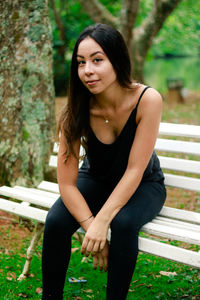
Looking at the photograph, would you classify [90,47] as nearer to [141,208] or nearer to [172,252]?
[141,208]

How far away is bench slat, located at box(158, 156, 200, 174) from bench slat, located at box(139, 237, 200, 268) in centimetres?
88

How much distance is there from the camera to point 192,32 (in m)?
22.4

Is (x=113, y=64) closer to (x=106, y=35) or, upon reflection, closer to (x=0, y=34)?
(x=106, y=35)

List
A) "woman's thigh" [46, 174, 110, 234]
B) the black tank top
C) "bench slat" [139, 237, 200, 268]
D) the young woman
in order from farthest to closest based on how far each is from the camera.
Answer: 1. the black tank top
2. "woman's thigh" [46, 174, 110, 234]
3. the young woman
4. "bench slat" [139, 237, 200, 268]

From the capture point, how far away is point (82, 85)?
274 centimetres

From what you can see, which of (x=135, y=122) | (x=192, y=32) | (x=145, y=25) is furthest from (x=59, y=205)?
(x=192, y=32)

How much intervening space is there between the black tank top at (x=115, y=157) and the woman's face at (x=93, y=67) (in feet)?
0.87

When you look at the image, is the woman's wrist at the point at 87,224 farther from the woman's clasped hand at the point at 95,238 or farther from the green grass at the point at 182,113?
the green grass at the point at 182,113

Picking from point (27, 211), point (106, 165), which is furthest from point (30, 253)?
point (106, 165)

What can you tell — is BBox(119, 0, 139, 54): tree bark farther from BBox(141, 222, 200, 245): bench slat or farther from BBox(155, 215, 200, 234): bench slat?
BBox(141, 222, 200, 245): bench slat

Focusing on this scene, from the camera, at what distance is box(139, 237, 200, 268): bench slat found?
7.64 feet

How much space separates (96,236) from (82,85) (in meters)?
0.98

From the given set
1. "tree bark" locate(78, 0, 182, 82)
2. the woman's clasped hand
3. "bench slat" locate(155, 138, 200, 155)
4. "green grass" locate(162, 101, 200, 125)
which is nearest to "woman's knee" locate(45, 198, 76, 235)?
the woman's clasped hand

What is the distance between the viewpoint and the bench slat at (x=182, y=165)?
3123 mm
